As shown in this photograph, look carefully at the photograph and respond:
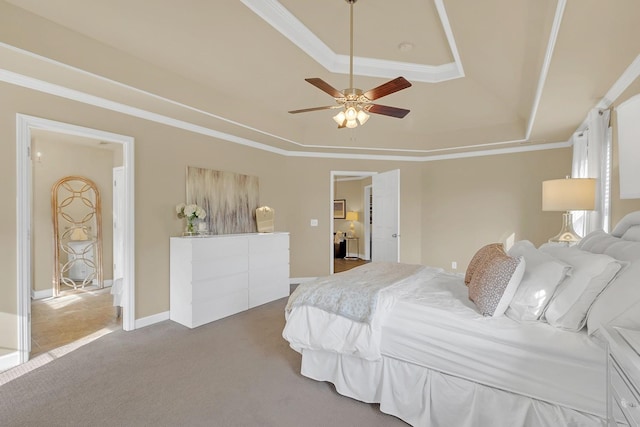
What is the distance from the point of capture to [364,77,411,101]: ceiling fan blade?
7.28 feet

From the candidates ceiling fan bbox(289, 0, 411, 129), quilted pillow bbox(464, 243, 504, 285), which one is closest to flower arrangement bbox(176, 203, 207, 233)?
ceiling fan bbox(289, 0, 411, 129)

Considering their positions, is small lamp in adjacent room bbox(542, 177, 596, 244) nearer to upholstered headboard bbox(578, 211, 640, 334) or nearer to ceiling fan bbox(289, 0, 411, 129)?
upholstered headboard bbox(578, 211, 640, 334)

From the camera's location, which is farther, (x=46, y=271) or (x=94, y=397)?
(x=46, y=271)

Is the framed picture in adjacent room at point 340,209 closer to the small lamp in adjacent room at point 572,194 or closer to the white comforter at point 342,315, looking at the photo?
the small lamp in adjacent room at point 572,194

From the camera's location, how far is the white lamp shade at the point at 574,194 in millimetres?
2953

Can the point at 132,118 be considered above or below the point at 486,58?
→ below

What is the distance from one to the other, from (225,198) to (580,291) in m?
3.99

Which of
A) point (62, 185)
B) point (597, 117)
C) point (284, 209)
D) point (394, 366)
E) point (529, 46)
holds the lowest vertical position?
point (394, 366)

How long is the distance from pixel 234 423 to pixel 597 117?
13.9 feet

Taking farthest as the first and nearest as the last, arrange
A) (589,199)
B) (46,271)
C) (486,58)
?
(46,271) < (486,58) < (589,199)

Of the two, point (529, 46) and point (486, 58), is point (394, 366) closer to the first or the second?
point (529, 46)

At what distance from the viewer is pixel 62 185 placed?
504 cm

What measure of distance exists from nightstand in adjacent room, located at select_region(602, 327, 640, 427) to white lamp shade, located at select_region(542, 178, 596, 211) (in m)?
2.31

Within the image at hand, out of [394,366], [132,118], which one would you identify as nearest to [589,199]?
[394,366]
